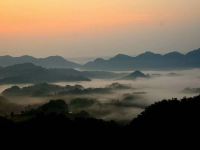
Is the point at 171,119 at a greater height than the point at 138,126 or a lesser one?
greater

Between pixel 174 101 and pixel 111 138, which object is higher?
pixel 174 101

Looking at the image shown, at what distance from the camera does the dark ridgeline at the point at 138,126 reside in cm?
9094

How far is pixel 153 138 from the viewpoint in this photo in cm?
8750

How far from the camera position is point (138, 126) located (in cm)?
9944

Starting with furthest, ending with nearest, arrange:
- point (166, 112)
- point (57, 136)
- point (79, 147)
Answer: point (166, 112)
point (57, 136)
point (79, 147)

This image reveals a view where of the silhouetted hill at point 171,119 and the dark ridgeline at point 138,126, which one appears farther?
the dark ridgeline at point 138,126

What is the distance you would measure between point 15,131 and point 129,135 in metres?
30.7

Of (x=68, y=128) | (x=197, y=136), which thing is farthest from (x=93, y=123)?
(x=197, y=136)

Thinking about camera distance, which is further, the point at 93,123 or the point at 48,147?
the point at 93,123

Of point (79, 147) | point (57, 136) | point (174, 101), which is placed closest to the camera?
point (79, 147)

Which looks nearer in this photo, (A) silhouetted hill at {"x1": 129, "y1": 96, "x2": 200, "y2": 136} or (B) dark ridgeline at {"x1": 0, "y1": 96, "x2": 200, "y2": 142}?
(A) silhouetted hill at {"x1": 129, "y1": 96, "x2": 200, "y2": 136}

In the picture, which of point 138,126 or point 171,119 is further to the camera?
point 138,126

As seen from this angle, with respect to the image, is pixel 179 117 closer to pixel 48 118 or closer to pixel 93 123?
pixel 93 123

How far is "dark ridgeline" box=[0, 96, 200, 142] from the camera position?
9094 cm
